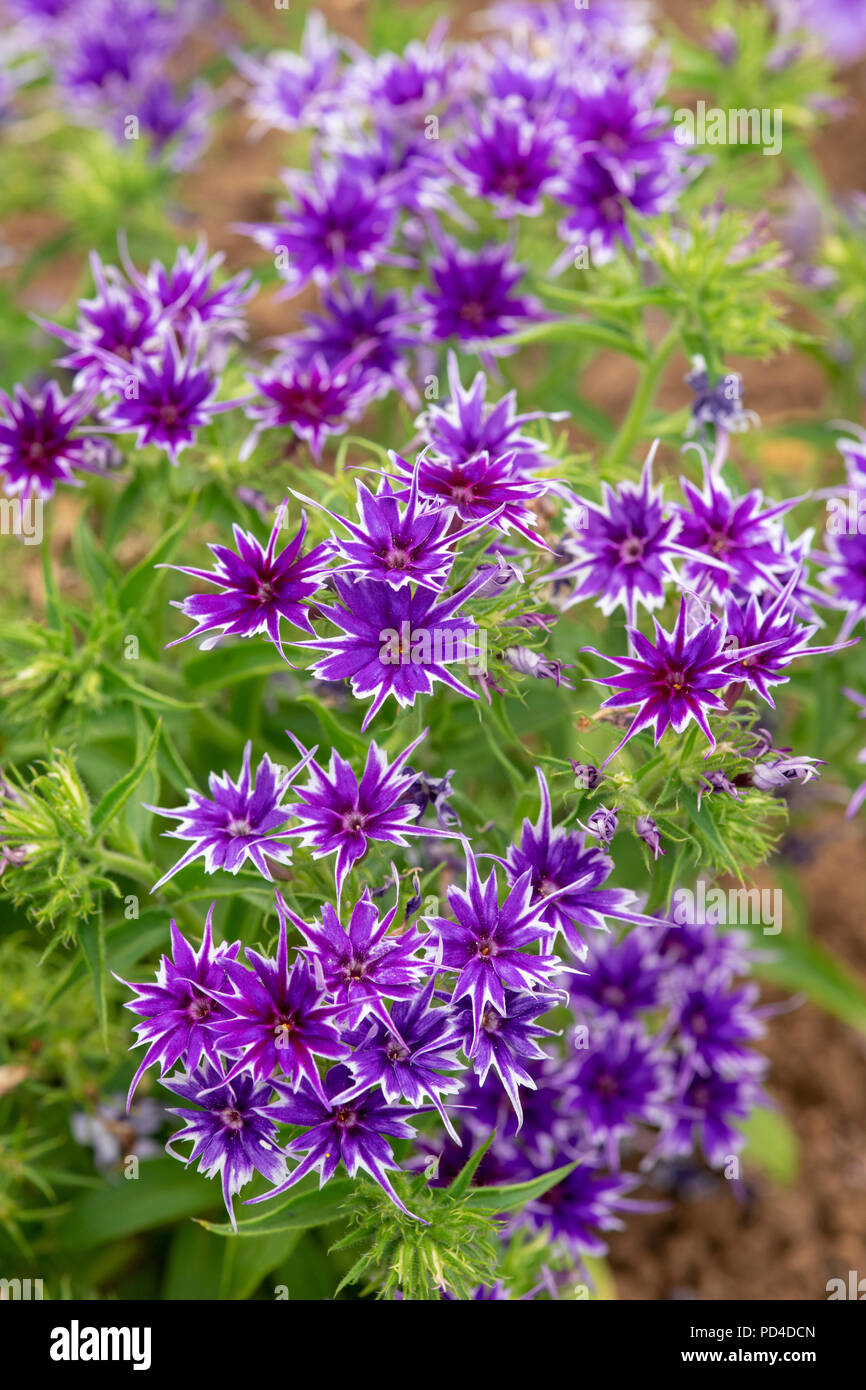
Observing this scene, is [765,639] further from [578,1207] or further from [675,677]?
[578,1207]

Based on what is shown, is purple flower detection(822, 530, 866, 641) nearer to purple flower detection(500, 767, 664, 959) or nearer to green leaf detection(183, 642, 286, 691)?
purple flower detection(500, 767, 664, 959)

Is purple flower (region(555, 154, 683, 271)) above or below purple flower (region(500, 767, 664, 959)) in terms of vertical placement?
above

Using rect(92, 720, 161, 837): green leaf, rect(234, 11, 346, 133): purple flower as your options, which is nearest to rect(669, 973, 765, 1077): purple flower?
rect(92, 720, 161, 837): green leaf

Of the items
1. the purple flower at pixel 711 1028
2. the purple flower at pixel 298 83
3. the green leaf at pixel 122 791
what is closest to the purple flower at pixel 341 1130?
the green leaf at pixel 122 791

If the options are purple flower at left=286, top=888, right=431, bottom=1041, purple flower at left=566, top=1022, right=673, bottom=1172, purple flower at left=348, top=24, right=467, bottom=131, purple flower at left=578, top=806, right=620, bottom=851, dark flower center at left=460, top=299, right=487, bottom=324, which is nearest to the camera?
purple flower at left=286, top=888, right=431, bottom=1041

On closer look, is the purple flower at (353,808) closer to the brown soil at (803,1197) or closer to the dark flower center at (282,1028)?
the dark flower center at (282,1028)

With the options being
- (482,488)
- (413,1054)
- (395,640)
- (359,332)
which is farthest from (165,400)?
(413,1054)

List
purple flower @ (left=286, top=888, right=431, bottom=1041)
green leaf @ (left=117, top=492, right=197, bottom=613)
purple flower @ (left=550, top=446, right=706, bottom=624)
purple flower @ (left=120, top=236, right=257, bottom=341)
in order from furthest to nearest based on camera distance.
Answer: purple flower @ (left=120, top=236, right=257, bottom=341) < green leaf @ (left=117, top=492, right=197, bottom=613) < purple flower @ (left=550, top=446, right=706, bottom=624) < purple flower @ (left=286, top=888, right=431, bottom=1041)
